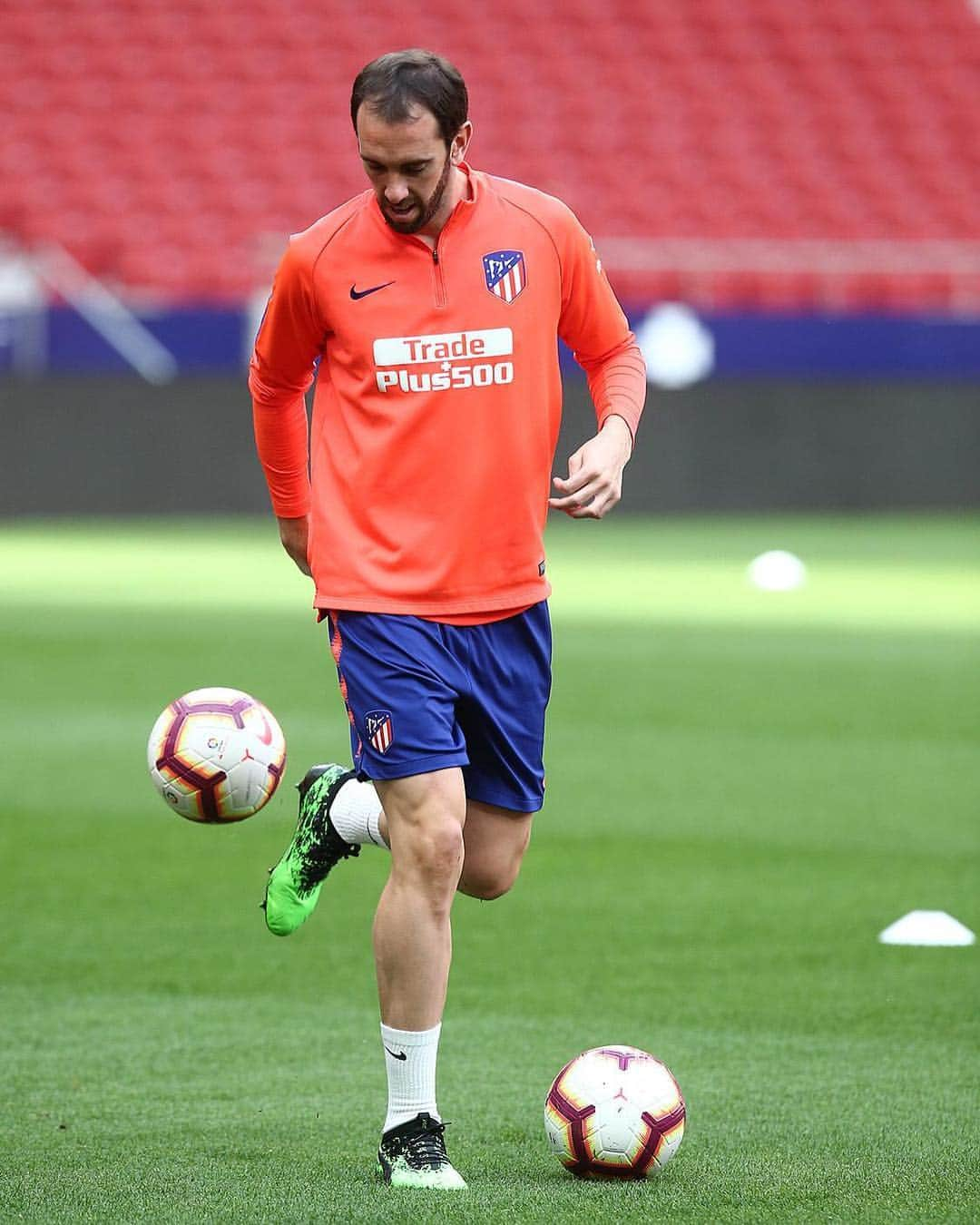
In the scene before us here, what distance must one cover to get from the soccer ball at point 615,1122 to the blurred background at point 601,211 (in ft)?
62.1

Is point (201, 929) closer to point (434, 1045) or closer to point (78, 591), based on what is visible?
point (434, 1045)

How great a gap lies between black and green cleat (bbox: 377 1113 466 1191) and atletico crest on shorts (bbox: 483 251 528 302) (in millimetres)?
1685

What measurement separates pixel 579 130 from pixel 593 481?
25.1 meters

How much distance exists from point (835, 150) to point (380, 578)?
26478 mm

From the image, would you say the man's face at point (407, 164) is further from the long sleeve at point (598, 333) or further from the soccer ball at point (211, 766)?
the soccer ball at point (211, 766)

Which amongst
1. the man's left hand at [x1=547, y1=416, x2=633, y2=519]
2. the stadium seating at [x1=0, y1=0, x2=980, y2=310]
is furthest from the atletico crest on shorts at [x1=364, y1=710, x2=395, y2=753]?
the stadium seating at [x1=0, y1=0, x2=980, y2=310]

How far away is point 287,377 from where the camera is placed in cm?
473

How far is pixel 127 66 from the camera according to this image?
27.6 metres

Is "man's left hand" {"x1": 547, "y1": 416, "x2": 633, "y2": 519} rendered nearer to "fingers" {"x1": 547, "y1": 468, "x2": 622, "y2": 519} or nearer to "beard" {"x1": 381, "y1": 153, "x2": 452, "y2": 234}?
"fingers" {"x1": 547, "y1": 468, "x2": 622, "y2": 519}

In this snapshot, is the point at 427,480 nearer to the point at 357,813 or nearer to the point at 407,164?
the point at 407,164

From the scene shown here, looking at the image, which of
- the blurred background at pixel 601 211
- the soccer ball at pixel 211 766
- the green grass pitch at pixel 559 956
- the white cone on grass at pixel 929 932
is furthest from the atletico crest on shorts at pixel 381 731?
the blurred background at pixel 601 211

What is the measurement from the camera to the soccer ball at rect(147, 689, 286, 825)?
5.58 metres

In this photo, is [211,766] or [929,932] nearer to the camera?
[211,766]

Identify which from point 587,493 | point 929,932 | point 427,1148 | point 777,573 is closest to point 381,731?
point 587,493
